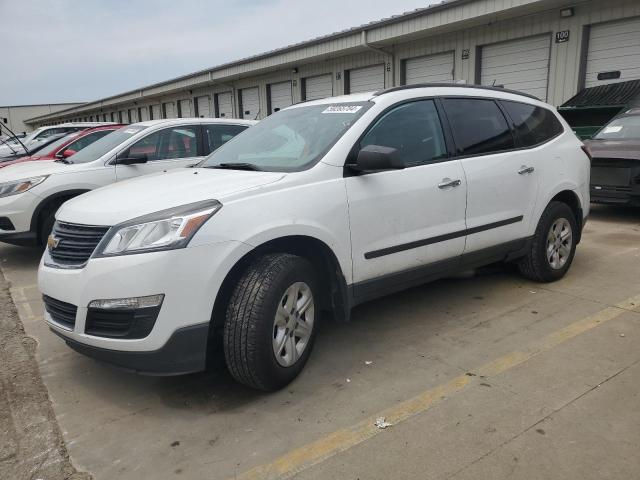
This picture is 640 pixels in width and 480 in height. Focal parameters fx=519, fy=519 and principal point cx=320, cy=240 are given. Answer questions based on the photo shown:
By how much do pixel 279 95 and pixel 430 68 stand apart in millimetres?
7553

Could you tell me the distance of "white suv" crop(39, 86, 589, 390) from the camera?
2.66 m

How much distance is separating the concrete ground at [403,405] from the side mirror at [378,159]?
4.16ft

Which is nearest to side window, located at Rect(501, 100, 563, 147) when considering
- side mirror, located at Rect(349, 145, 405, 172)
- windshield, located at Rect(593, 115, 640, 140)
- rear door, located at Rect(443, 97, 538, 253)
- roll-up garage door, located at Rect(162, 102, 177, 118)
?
rear door, located at Rect(443, 97, 538, 253)

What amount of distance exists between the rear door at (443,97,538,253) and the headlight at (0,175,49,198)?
4778 mm

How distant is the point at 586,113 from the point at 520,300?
7.07 meters

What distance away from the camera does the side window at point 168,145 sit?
6832 mm

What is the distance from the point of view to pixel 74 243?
118 inches

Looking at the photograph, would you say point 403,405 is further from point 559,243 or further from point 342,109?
point 559,243

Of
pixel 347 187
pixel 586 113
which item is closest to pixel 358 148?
pixel 347 187

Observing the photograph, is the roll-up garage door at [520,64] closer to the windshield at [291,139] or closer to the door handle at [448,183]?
the door handle at [448,183]

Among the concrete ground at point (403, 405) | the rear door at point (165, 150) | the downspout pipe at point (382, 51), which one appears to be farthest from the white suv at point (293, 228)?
the downspout pipe at point (382, 51)

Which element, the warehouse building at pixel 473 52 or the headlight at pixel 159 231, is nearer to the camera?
the headlight at pixel 159 231

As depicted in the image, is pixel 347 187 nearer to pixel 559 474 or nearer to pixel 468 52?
pixel 559 474

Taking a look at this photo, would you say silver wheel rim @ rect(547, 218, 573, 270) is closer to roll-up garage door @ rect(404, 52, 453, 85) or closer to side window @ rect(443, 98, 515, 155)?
side window @ rect(443, 98, 515, 155)
